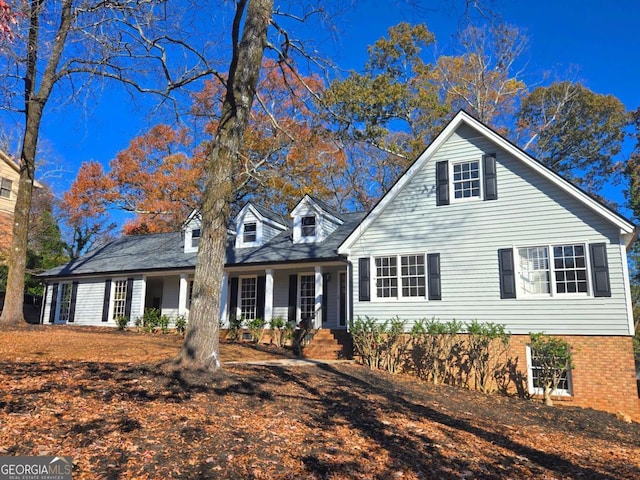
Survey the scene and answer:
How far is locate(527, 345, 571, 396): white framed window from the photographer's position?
1137 centimetres

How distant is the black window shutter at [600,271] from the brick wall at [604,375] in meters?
1.08

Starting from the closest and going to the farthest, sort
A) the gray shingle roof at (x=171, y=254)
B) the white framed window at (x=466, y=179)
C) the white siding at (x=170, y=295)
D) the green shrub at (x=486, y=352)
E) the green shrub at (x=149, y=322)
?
the green shrub at (x=486, y=352) → the white framed window at (x=466, y=179) → the gray shingle roof at (x=171, y=254) → the green shrub at (x=149, y=322) → the white siding at (x=170, y=295)

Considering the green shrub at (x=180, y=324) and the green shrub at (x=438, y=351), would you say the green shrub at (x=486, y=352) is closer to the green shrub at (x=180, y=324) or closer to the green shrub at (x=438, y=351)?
the green shrub at (x=438, y=351)

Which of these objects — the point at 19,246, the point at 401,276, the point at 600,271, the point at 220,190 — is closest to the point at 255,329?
the point at 401,276

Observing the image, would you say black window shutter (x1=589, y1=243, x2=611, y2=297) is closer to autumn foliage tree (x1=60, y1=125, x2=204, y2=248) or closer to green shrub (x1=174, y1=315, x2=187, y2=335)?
green shrub (x1=174, y1=315, x2=187, y2=335)

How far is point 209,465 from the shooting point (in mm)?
4297

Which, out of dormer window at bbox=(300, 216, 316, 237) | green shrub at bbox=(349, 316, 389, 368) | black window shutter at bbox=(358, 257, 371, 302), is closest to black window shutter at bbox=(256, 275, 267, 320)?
dormer window at bbox=(300, 216, 316, 237)

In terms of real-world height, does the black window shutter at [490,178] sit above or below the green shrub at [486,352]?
above

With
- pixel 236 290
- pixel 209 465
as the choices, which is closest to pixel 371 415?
pixel 209 465

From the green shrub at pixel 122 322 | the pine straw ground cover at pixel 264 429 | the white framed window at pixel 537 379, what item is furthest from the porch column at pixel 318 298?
the green shrub at pixel 122 322

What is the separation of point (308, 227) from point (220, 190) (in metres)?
10.4

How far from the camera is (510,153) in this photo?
1270cm

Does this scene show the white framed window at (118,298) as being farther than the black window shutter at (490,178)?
Yes

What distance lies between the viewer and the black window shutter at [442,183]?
44.2ft
